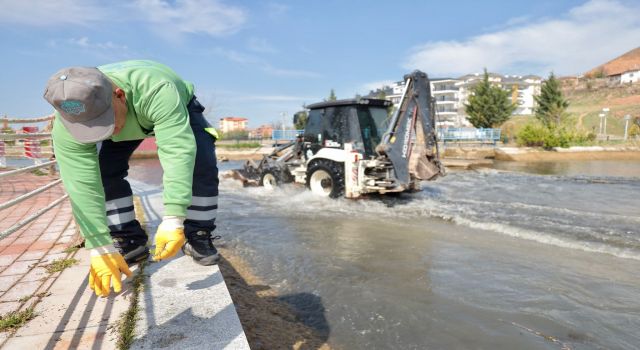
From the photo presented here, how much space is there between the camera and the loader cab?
26.8 feet

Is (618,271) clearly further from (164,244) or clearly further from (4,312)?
(4,312)

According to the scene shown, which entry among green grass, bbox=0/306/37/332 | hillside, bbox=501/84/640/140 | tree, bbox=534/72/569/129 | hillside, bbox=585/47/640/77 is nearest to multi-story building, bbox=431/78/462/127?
hillside, bbox=501/84/640/140

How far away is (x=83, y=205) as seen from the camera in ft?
6.07

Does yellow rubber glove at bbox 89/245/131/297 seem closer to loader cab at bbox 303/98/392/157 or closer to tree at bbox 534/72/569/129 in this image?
loader cab at bbox 303/98/392/157

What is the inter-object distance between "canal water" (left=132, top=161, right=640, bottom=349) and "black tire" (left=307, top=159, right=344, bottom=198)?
16.2 inches

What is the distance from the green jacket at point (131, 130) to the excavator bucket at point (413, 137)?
19.4 feet

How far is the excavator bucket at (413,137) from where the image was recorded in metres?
7.57

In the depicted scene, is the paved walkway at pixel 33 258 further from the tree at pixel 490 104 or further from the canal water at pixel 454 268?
the tree at pixel 490 104

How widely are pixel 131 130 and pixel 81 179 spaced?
331 millimetres

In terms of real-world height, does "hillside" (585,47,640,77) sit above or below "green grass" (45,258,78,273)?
above

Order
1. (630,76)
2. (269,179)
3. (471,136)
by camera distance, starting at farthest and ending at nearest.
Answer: (630,76)
(471,136)
(269,179)

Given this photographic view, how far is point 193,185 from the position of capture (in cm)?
241

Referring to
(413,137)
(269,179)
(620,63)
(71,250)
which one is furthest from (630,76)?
(71,250)

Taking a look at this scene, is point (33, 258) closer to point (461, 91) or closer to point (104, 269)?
point (104, 269)
